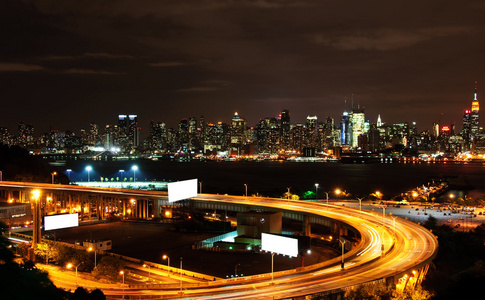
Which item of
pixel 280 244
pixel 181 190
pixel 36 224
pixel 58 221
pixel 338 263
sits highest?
pixel 181 190

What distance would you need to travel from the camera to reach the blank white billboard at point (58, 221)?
34.6 m

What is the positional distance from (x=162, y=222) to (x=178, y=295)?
26.4m

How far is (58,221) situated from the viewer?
35.3 m

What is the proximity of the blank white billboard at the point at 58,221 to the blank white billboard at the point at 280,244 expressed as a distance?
16.6 meters

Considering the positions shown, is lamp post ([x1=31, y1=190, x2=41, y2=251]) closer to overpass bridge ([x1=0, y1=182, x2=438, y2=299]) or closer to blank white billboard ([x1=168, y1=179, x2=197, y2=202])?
blank white billboard ([x1=168, y1=179, x2=197, y2=202])

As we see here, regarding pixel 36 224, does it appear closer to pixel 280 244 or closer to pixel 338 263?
pixel 280 244

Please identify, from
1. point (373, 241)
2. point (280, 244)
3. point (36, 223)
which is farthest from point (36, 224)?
point (373, 241)

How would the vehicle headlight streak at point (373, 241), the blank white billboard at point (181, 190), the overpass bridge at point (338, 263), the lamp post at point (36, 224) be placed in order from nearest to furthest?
the overpass bridge at point (338, 263) → the vehicle headlight streak at point (373, 241) → the lamp post at point (36, 224) → the blank white billboard at point (181, 190)

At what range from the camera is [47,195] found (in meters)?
54.4

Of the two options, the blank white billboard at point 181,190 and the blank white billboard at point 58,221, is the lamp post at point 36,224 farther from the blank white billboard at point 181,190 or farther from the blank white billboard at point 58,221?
the blank white billboard at point 181,190

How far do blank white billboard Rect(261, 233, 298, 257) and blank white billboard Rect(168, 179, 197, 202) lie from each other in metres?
14.3

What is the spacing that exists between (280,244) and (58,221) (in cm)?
1821

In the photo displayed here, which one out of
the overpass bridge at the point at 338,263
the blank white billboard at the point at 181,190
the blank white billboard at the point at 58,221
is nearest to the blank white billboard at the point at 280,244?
the overpass bridge at the point at 338,263

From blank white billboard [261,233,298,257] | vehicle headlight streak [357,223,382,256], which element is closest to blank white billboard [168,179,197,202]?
blank white billboard [261,233,298,257]
